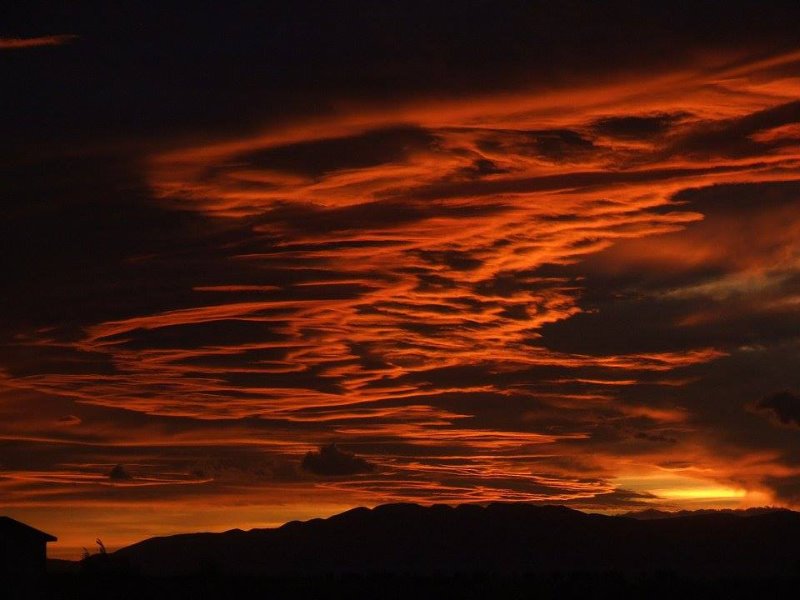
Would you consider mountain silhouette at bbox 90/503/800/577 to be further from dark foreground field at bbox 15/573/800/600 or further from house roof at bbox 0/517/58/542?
house roof at bbox 0/517/58/542

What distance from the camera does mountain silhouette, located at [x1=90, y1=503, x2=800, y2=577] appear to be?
480 feet

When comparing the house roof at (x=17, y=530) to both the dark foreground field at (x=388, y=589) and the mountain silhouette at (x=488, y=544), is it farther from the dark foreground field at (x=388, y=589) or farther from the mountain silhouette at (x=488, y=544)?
the mountain silhouette at (x=488, y=544)

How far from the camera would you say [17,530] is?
3653 centimetres

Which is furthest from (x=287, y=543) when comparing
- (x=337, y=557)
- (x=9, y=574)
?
(x=9, y=574)

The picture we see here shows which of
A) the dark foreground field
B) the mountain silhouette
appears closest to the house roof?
the dark foreground field

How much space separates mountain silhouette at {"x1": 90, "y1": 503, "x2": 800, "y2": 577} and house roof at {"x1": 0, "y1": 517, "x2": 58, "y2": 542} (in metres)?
103

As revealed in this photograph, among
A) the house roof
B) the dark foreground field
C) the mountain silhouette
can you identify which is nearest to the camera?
the house roof

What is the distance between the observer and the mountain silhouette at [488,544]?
146m

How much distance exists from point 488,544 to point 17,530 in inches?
5340

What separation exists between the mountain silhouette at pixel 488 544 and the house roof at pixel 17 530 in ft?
338

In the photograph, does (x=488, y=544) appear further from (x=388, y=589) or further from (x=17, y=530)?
(x=17, y=530)

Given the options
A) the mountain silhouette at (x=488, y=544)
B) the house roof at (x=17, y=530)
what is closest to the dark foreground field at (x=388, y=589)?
the house roof at (x=17, y=530)

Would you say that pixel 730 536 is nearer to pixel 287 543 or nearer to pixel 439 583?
pixel 287 543

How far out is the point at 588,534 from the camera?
164 metres
